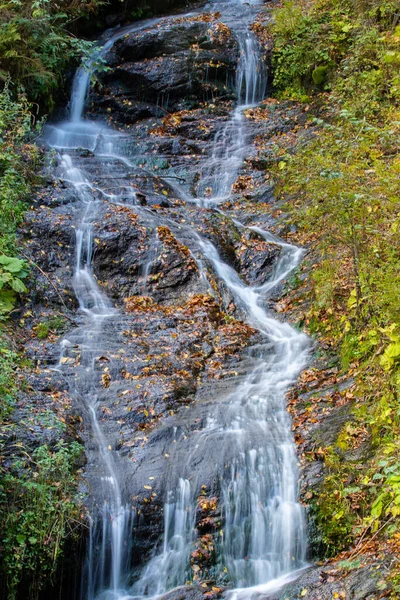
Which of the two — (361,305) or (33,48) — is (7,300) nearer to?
(361,305)

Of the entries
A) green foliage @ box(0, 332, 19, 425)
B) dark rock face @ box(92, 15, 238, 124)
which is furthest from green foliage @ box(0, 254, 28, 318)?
dark rock face @ box(92, 15, 238, 124)

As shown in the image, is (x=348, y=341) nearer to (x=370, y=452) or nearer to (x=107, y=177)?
(x=370, y=452)

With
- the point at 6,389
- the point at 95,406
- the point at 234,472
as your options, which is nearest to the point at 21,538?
the point at 6,389

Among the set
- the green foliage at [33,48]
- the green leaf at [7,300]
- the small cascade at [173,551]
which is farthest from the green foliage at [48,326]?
the green foliage at [33,48]

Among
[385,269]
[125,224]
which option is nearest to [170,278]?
[125,224]

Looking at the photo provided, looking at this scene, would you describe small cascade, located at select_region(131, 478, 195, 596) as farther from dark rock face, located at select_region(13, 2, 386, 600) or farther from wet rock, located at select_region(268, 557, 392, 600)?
wet rock, located at select_region(268, 557, 392, 600)

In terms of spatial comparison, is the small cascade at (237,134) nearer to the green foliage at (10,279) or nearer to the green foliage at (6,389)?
the green foliage at (10,279)

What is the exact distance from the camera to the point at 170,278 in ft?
30.2

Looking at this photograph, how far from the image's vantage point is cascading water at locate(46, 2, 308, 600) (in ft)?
17.0

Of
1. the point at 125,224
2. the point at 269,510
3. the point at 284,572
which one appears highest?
the point at 125,224

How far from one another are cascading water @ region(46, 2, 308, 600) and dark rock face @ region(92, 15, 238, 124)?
6.63m

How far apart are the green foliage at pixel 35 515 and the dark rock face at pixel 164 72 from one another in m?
11.7

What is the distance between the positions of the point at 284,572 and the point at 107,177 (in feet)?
29.7

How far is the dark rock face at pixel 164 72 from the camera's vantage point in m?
15.1
